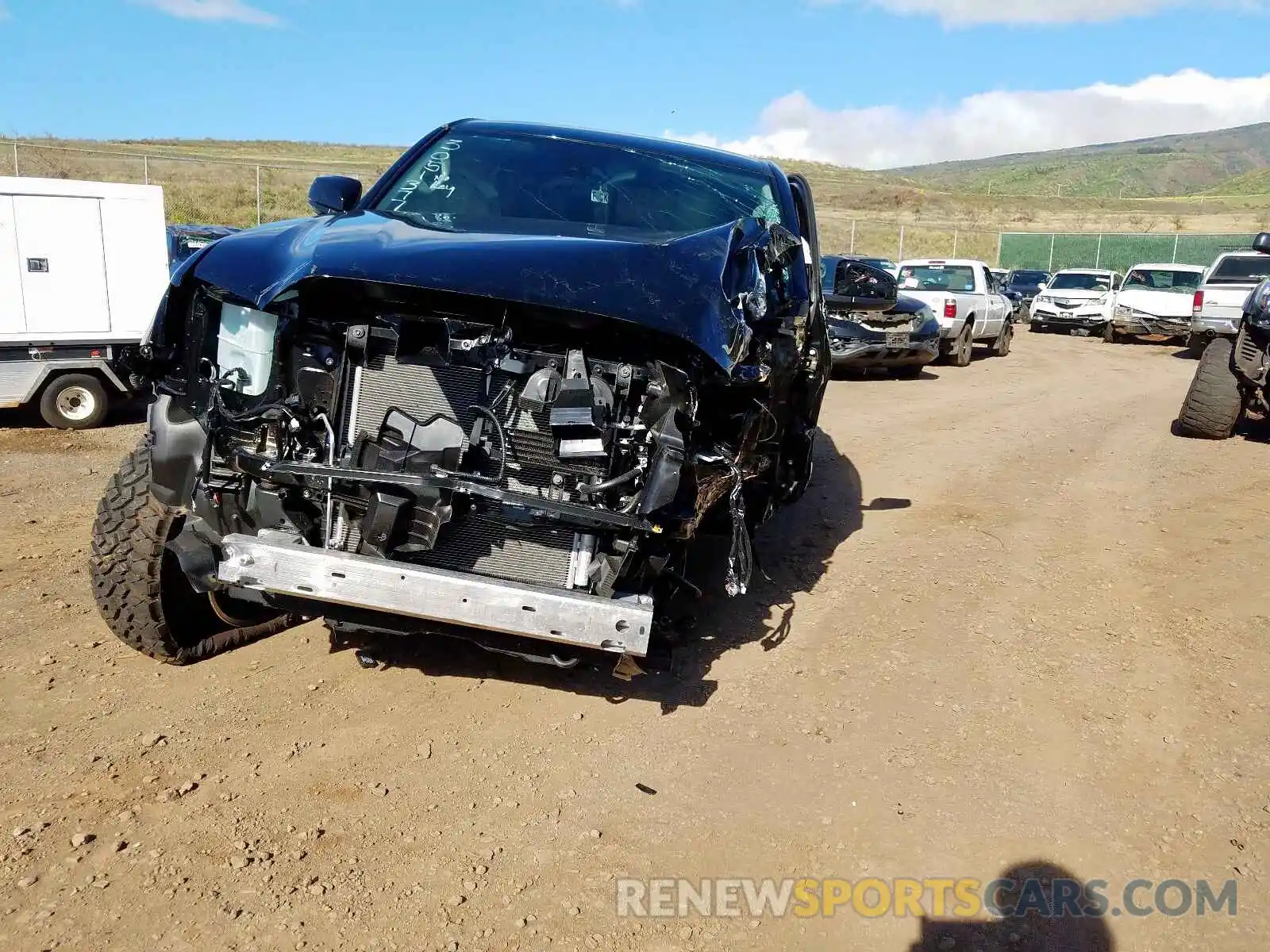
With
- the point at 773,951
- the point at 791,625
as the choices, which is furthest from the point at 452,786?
the point at 791,625

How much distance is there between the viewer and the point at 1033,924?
9.02 feet

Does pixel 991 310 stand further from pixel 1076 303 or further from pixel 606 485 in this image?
pixel 606 485

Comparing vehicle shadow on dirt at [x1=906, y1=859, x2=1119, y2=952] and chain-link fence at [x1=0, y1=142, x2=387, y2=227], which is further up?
chain-link fence at [x1=0, y1=142, x2=387, y2=227]

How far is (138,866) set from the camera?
9.14 feet

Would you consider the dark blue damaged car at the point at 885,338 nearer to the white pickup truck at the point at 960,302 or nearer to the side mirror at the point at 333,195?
the white pickup truck at the point at 960,302

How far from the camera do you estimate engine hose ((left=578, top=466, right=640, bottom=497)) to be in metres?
3.24

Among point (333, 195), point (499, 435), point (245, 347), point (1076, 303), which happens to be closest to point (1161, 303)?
point (1076, 303)

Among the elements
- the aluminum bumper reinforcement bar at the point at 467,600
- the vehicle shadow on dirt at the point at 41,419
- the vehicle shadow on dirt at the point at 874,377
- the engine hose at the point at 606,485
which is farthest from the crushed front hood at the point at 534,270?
the vehicle shadow on dirt at the point at 874,377

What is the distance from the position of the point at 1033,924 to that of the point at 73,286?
9.51 metres

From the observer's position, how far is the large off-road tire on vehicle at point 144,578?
380 centimetres

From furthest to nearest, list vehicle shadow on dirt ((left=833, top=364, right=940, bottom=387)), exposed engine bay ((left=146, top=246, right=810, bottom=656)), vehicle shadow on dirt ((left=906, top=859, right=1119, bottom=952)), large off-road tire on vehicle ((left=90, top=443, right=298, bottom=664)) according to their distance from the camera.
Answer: vehicle shadow on dirt ((left=833, top=364, right=940, bottom=387)), large off-road tire on vehicle ((left=90, top=443, right=298, bottom=664)), exposed engine bay ((left=146, top=246, right=810, bottom=656)), vehicle shadow on dirt ((left=906, top=859, right=1119, bottom=952))

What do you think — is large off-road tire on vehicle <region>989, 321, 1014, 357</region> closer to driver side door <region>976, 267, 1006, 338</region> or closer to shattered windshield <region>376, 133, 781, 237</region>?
driver side door <region>976, 267, 1006, 338</region>

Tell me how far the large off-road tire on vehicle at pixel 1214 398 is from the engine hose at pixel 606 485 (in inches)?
321

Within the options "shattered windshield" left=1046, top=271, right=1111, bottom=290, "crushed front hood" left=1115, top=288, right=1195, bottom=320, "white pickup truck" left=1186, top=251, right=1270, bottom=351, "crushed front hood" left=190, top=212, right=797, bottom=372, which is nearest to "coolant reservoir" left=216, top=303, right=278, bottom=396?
"crushed front hood" left=190, top=212, right=797, bottom=372
